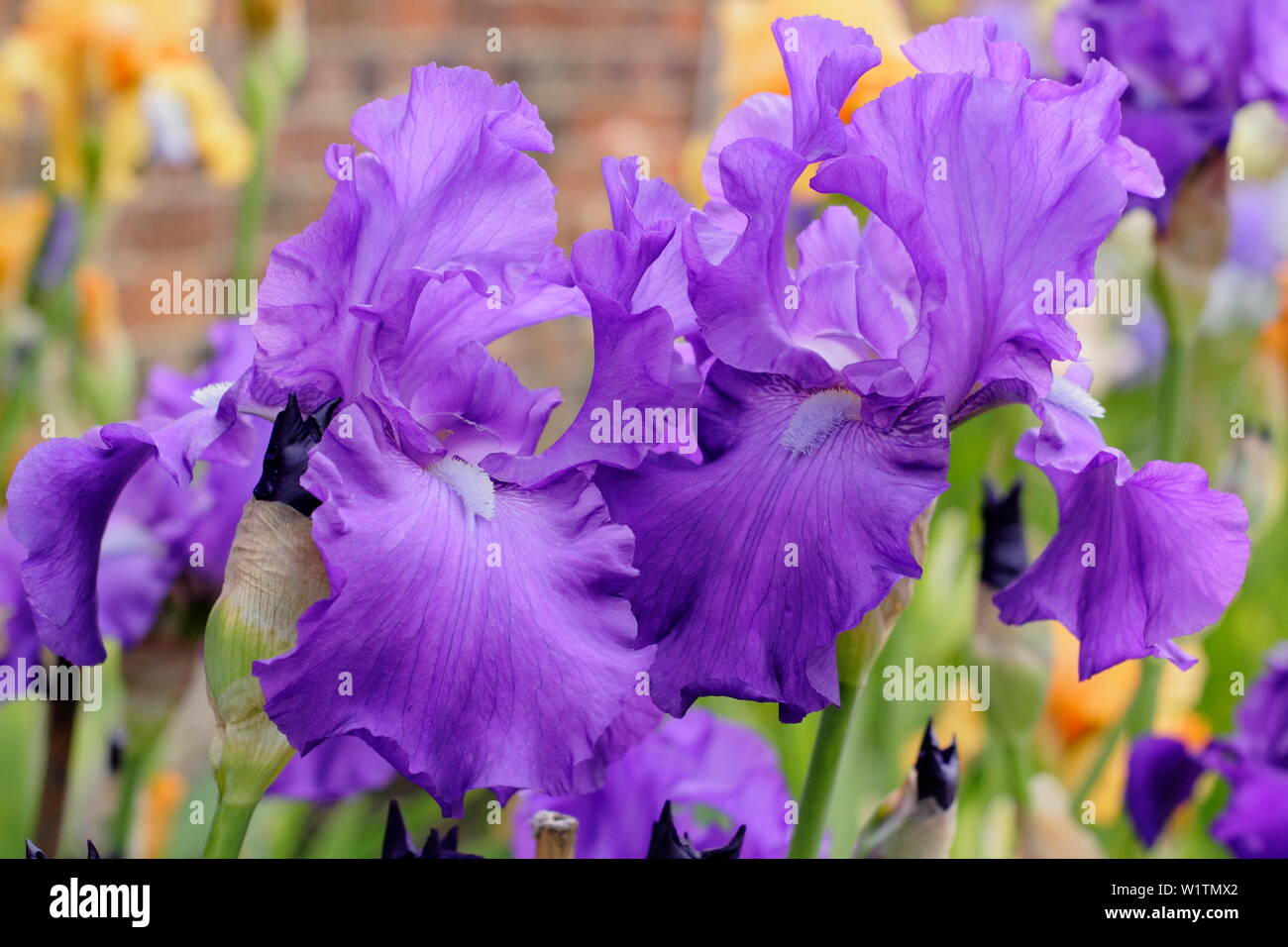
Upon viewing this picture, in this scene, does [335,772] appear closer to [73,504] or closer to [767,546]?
[73,504]

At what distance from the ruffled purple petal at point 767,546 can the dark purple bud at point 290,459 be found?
0.12m

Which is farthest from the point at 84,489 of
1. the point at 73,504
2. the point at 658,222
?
the point at 658,222

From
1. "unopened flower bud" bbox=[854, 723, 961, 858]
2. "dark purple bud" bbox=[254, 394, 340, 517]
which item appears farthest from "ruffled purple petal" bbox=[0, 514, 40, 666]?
"unopened flower bud" bbox=[854, 723, 961, 858]

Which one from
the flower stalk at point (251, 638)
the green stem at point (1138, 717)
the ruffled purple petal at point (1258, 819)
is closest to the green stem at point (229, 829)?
the flower stalk at point (251, 638)

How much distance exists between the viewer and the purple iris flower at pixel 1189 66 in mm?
994

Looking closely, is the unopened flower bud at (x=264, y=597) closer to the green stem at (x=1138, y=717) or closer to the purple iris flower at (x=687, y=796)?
the purple iris flower at (x=687, y=796)

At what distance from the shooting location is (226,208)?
82.7 inches

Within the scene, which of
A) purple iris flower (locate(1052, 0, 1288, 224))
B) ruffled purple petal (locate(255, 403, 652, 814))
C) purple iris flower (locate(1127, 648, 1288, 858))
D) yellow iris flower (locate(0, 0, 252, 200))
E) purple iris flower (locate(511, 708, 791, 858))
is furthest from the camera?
yellow iris flower (locate(0, 0, 252, 200))

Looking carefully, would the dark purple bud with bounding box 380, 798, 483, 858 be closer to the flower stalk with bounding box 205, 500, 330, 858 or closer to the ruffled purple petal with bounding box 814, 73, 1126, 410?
the flower stalk with bounding box 205, 500, 330, 858

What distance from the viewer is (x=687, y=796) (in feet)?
2.33

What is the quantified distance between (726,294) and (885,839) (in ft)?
1.01

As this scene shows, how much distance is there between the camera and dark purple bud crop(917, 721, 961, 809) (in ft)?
2.07

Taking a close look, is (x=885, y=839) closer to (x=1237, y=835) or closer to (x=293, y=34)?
(x=1237, y=835)

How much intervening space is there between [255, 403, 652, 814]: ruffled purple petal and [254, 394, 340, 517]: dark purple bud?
3 centimetres
